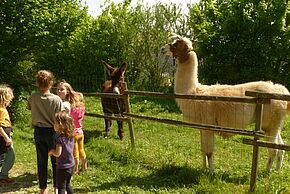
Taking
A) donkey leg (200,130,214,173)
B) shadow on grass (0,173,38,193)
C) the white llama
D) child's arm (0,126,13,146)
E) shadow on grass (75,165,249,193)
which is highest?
the white llama

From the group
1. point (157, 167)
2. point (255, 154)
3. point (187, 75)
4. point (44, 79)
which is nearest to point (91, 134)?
point (157, 167)

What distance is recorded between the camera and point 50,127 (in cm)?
550

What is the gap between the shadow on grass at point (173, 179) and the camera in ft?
19.8

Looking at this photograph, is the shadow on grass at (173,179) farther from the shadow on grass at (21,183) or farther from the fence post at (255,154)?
the shadow on grass at (21,183)

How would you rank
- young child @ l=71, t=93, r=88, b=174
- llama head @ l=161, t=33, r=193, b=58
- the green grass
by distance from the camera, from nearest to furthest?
the green grass, young child @ l=71, t=93, r=88, b=174, llama head @ l=161, t=33, r=193, b=58

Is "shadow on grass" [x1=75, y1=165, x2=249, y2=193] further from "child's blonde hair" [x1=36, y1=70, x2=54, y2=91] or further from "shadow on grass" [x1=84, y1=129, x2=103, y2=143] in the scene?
"shadow on grass" [x1=84, y1=129, x2=103, y2=143]

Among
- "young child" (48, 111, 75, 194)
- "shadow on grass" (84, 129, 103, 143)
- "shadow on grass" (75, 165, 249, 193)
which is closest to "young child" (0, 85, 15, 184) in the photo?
"shadow on grass" (75, 165, 249, 193)

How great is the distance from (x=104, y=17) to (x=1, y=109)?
14462 millimetres

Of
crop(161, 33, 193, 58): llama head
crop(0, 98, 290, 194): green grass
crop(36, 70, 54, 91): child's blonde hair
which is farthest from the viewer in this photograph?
crop(161, 33, 193, 58): llama head

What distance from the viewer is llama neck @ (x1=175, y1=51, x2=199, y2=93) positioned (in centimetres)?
695

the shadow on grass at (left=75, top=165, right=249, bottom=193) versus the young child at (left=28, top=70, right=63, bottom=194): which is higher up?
the young child at (left=28, top=70, right=63, bottom=194)

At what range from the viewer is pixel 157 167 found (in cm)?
695

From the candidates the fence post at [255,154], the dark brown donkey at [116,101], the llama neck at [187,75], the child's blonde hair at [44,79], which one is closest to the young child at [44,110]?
the child's blonde hair at [44,79]

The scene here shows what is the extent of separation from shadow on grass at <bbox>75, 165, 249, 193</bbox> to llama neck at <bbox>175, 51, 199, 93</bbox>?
1344 mm
